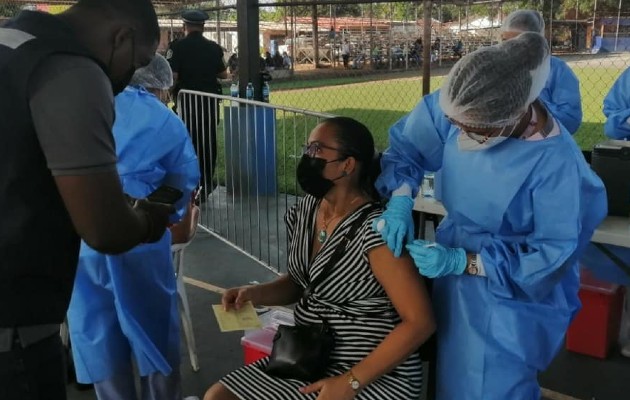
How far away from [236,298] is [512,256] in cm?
96

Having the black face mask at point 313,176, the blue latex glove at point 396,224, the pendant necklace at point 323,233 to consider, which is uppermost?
the black face mask at point 313,176

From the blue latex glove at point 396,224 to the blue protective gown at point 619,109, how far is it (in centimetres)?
227

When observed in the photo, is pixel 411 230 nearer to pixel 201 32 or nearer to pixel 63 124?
pixel 63 124

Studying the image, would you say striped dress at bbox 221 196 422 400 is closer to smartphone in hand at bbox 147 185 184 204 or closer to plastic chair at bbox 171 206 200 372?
smartphone in hand at bbox 147 185 184 204

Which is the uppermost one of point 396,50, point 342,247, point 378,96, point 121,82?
point 121,82

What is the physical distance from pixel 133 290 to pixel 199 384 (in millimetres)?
1016

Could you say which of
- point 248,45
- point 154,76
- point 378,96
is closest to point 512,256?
point 154,76

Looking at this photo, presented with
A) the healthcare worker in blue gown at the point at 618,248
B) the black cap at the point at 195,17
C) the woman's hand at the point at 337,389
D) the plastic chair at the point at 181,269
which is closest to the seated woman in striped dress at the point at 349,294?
the woman's hand at the point at 337,389

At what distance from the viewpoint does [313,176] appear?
218 cm

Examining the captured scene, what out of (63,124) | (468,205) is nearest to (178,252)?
(468,205)

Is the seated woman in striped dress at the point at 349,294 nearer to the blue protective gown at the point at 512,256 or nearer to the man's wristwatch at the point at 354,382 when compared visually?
the man's wristwatch at the point at 354,382

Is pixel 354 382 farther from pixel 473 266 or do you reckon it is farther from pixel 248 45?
pixel 248 45

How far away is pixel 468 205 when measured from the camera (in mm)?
1921

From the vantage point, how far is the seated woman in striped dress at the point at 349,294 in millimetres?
1977
